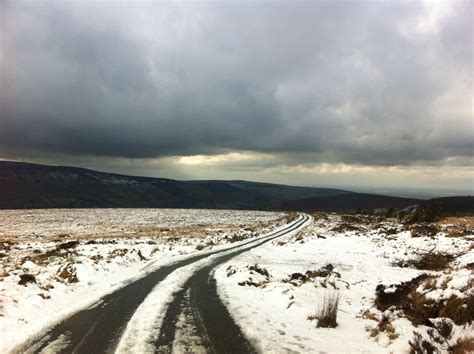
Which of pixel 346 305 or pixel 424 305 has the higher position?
pixel 424 305

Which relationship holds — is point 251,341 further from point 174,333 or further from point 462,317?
point 462,317

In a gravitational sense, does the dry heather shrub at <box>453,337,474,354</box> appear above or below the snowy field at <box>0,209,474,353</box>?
above

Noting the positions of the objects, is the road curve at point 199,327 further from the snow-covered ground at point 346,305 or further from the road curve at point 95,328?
the snow-covered ground at point 346,305

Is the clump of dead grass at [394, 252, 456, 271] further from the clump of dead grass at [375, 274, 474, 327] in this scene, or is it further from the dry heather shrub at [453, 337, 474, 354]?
the dry heather shrub at [453, 337, 474, 354]

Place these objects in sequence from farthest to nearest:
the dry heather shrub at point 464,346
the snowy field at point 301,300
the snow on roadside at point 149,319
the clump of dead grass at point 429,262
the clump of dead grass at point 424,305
→ the clump of dead grass at point 429,262 → the snow on roadside at point 149,319 → the snowy field at point 301,300 → the clump of dead grass at point 424,305 → the dry heather shrub at point 464,346

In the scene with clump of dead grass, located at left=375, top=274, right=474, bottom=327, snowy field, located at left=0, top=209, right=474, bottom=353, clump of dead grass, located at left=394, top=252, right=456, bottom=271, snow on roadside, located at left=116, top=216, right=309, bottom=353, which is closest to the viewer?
clump of dead grass, located at left=375, top=274, right=474, bottom=327

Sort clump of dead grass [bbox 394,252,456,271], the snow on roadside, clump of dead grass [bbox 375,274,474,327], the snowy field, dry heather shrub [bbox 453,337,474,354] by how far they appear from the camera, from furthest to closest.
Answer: clump of dead grass [bbox 394,252,456,271] → the snow on roadside → the snowy field → clump of dead grass [bbox 375,274,474,327] → dry heather shrub [bbox 453,337,474,354]

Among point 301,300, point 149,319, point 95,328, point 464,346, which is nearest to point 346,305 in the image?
point 301,300

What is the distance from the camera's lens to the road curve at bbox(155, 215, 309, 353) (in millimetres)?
8078

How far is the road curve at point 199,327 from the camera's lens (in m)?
8.08

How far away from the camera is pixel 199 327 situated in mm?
9609

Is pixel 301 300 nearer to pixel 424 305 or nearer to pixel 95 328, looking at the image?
pixel 424 305

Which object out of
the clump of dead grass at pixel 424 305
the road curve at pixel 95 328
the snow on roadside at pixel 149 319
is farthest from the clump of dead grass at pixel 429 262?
the road curve at pixel 95 328

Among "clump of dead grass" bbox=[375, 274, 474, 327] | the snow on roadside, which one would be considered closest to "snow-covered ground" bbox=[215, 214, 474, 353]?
"clump of dead grass" bbox=[375, 274, 474, 327]
